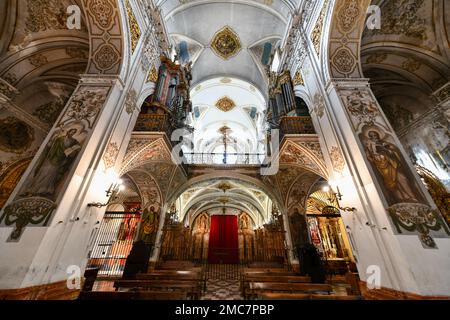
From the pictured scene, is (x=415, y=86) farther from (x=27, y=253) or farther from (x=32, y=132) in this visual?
(x=32, y=132)

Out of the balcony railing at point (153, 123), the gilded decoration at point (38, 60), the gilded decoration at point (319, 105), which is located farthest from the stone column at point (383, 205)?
the gilded decoration at point (38, 60)

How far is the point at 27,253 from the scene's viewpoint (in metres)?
2.89

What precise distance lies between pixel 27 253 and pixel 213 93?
14.7 meters

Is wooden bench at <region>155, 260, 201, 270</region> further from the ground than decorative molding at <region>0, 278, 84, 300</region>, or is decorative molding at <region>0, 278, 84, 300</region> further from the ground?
wooden bench at <region>155, 260, 201, 270</region>

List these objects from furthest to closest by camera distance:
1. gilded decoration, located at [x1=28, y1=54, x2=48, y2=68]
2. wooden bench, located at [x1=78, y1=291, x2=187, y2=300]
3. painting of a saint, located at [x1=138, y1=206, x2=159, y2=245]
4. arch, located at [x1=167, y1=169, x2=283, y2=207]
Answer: arch, located at [x1=167, y1=169, x2=283, y2=207] → painting of a saint, located at [x1=138, y1=206, x2=159, y2=245] → gilded decoration, located at [x1=28, y1=54, x2=48, y2=68] → wooden bench, located at [x1=78, y1=291, x2=187, y2=300]

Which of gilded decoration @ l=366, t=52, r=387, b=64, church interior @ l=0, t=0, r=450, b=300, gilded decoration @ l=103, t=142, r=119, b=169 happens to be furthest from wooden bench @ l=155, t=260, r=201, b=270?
gilded decoration @ l=366, t=52, r=387, b=64

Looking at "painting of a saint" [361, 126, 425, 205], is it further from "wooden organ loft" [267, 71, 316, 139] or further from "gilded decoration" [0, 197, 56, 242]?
"gilded decoration" [0, 197, 56, 242]

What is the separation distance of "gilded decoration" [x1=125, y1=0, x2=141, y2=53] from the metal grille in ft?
28.9

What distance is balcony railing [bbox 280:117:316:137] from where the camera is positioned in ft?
21.0

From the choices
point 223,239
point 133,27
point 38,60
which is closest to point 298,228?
point 223,239

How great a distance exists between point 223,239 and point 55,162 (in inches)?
657

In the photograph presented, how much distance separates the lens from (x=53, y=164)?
3.75 metres

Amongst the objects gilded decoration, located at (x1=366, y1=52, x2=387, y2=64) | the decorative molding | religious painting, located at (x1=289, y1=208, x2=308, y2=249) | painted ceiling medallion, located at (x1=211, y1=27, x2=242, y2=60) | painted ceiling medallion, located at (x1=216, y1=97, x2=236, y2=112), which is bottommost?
the decorative molding
